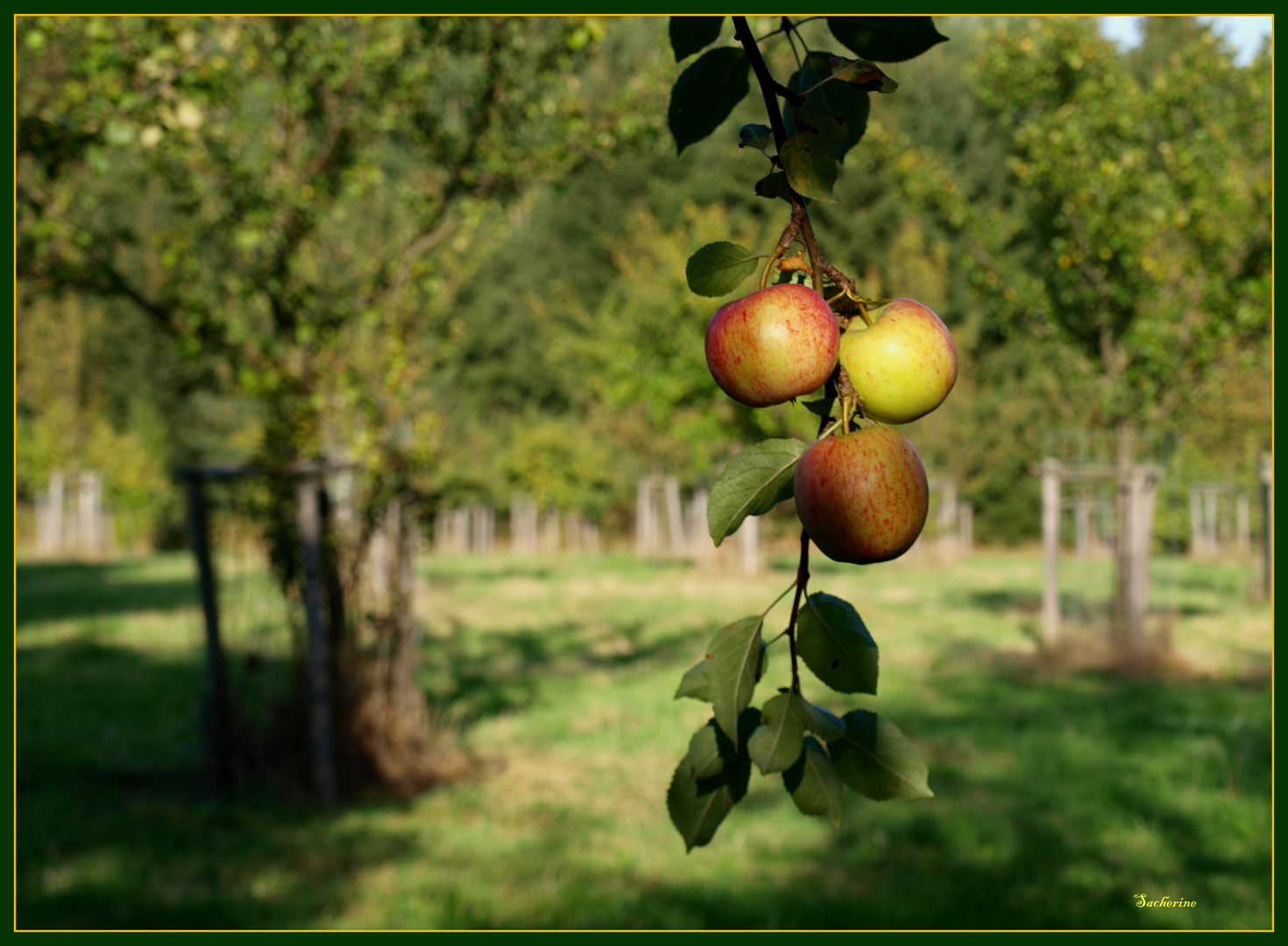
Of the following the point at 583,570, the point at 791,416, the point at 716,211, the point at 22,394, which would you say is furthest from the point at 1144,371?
the point at 22,394

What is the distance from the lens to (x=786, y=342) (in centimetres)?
47

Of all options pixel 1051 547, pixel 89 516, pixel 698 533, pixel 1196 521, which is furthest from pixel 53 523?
pixel 1196 521

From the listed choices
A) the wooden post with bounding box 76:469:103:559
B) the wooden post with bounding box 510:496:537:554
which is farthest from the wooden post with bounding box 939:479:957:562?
the wooden post with bounding box 76:469:103:559

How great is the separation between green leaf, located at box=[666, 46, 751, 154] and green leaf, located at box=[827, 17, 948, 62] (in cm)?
7

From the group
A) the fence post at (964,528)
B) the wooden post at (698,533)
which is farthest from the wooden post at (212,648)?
the fence post at (964,528)

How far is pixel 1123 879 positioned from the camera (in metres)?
3.53

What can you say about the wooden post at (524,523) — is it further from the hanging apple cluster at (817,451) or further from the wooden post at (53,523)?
the hanging apple cluster at (817,451)

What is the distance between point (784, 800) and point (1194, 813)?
165 cm

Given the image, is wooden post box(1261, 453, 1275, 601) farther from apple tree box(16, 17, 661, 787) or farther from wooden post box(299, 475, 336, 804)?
wooden post box(299, 475, 336, 804)

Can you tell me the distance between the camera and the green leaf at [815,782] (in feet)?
1.84

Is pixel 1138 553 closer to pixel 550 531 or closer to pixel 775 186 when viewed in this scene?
pixel 775 186

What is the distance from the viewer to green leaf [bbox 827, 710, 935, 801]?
579 mm

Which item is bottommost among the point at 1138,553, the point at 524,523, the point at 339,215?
the point at 524,523

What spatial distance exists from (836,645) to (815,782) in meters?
0.10
